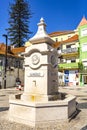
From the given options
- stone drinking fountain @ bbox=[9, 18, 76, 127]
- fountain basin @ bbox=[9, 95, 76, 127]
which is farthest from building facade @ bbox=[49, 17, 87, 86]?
fountain basin @ bbox=[9, 95, 76, 127]

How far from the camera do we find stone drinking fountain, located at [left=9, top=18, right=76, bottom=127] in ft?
25.8

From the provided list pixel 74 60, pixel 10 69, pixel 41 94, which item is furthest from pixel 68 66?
pixel 41 94

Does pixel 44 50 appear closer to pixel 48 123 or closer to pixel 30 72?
pixel 30 72

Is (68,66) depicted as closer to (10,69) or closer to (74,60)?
(74,60)

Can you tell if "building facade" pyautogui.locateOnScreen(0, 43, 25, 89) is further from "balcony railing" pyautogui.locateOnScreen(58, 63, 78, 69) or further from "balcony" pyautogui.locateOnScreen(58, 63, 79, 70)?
"balcony railing" pyautogui.locateOnScreen(58, 63, 78, 69)

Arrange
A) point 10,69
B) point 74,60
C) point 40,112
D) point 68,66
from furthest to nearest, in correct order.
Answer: point 74,60 → point 68,66 → point 10,69 → point 40,112

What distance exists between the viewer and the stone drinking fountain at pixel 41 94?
25.8ft

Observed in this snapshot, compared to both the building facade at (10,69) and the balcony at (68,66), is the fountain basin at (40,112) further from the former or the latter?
the balcony at (68,66)

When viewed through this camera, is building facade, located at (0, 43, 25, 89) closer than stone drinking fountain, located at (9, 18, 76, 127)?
No

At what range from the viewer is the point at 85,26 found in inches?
1623

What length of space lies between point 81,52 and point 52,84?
107ft

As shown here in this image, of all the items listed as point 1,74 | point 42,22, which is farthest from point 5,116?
point 1,74

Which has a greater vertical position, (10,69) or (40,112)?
(10,69)

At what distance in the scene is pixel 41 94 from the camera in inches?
370
